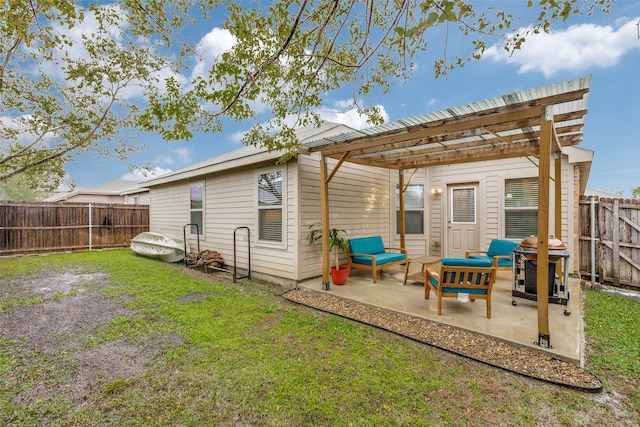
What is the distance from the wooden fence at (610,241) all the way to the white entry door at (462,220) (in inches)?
78.6

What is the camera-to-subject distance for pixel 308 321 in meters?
3.64

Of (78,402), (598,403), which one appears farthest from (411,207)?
(78,402)

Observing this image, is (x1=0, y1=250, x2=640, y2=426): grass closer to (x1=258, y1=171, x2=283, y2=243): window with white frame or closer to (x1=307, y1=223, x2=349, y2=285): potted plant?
(x1=307, y1=223, x2=349, y2=285): potted plant

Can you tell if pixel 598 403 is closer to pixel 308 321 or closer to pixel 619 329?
pixel 619 329

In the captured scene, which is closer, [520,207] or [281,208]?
[281,208]

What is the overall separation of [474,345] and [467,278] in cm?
87

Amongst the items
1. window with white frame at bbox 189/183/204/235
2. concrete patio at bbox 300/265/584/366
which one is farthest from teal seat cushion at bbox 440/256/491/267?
window with white frame at bbox 189/183/204/235

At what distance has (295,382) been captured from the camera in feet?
7.57

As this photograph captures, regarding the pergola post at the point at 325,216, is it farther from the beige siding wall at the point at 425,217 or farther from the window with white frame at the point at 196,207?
the window with white frame at the point at 196,207

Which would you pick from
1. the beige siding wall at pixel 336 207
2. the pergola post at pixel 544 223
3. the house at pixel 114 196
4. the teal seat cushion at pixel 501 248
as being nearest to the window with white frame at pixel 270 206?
the beige siding wall at pixel 336 207

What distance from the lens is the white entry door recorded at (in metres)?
6.92

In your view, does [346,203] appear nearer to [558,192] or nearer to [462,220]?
[462,220]

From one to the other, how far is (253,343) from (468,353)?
2289mm

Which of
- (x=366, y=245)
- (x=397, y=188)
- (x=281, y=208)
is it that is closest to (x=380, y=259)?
(x=366, y=245)
